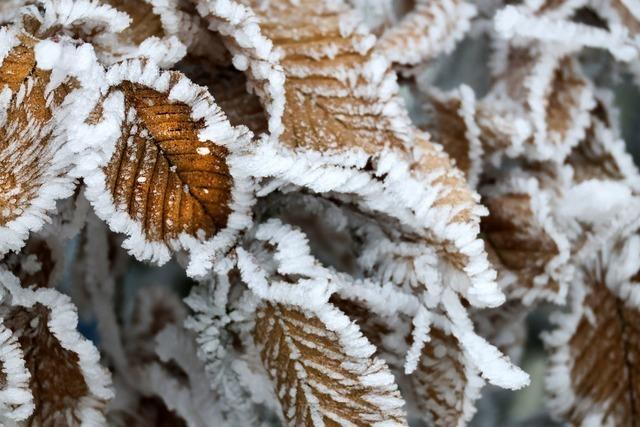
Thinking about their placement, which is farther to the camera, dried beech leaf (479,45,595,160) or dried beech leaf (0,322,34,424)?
dried beech leaf (479,45,595,160)

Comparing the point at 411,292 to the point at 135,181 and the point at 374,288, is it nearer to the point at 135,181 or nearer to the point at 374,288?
the point at 374,288

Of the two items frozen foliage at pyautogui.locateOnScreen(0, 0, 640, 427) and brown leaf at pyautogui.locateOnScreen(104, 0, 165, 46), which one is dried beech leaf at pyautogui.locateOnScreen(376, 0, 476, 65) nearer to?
frozen foliage at pyautogui.locateOnScreen(0, 0, 640, 427)

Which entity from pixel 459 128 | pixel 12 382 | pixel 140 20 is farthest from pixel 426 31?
pixel 12 382

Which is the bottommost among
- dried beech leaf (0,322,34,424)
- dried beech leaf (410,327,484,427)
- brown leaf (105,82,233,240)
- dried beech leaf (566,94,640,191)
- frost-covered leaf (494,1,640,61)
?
dried beech leaf (0,322,34,424)

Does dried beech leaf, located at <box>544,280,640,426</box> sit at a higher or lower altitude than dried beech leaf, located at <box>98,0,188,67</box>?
lower

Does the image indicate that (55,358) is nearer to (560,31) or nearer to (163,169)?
(163,169)

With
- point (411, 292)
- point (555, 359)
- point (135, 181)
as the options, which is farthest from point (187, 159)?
point (555, 359)

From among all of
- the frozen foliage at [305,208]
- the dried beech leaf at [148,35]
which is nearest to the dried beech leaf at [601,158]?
the frozen foliage at [305,208]

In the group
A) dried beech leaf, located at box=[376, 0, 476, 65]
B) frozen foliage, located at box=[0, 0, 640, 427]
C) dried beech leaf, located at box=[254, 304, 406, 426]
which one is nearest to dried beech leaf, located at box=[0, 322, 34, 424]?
frozen foliage, located at box=[0, 0, 640, 427]
